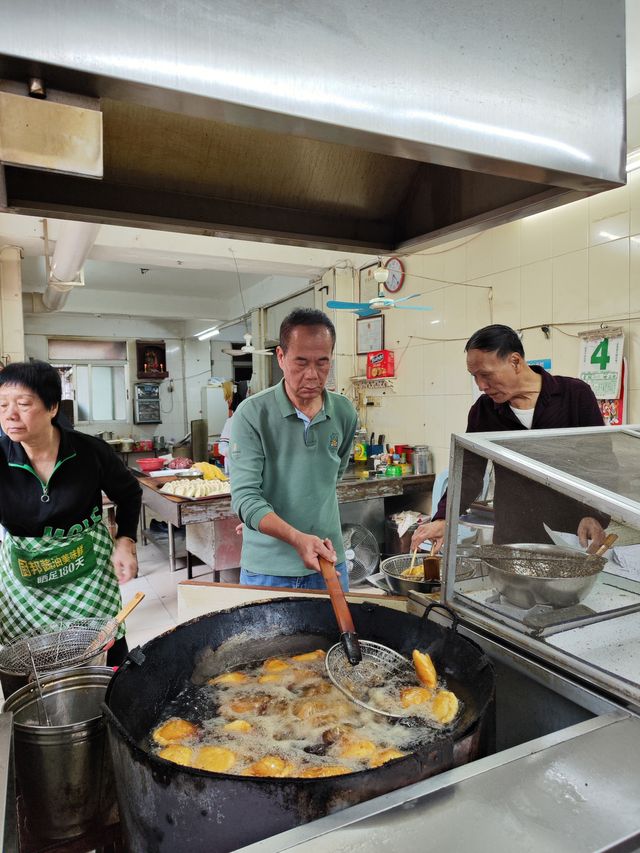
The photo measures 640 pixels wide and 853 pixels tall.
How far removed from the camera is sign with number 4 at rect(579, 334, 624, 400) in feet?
11.7

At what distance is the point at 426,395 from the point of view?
17.6 feet

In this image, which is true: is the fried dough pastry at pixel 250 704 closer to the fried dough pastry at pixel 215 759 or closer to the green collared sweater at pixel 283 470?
the fried dough pastry at pixel 215 759

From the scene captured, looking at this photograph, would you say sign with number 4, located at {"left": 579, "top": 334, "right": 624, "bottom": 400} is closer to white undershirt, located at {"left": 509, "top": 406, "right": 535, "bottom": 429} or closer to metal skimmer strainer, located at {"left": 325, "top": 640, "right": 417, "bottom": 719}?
white undershirt, located at {"left": 509, "top": 406, "right": 535, "bottom": 429}

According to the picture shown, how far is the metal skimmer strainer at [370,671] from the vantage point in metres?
1.14

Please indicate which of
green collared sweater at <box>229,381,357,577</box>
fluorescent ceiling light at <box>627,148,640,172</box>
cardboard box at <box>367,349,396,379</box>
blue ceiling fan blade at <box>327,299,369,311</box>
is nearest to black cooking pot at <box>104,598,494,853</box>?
green collared sweater at <box>229,381,357,577</box>

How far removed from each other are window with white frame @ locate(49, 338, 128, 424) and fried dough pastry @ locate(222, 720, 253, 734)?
35.7 feet

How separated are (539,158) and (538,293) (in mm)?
3559

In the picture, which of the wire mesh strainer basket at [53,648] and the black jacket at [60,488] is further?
the black jacket at [60,488]

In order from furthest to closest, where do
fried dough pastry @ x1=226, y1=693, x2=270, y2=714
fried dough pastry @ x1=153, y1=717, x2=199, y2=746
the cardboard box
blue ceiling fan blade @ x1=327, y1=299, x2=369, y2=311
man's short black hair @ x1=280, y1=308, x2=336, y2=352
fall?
the cardboard box → blue ceiling fan blade @ x1=327, y1=299, x2=369, y2=311 → man's short black hair @ x1=280, y1=308, x2=336, y2=352 → fried dough pastry @ x1=226, y1=693, x2=270, y2=714 → fried dough pastry @ x1=153, y1=717, x2=199, y2=746

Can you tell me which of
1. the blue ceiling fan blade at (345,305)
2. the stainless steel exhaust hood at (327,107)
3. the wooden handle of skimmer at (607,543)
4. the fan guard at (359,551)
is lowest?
the fan guard at (359,551)

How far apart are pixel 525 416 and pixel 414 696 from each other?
4.82 ft

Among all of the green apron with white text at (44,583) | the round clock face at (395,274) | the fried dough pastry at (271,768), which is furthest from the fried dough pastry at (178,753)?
the round clock face at (395,274)

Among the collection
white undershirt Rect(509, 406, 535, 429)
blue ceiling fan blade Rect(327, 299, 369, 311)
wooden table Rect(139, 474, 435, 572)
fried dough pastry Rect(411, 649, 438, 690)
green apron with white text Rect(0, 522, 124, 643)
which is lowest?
wooden table Rect(139, 474, 435, 572)

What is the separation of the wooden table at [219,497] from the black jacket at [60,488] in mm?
2159
